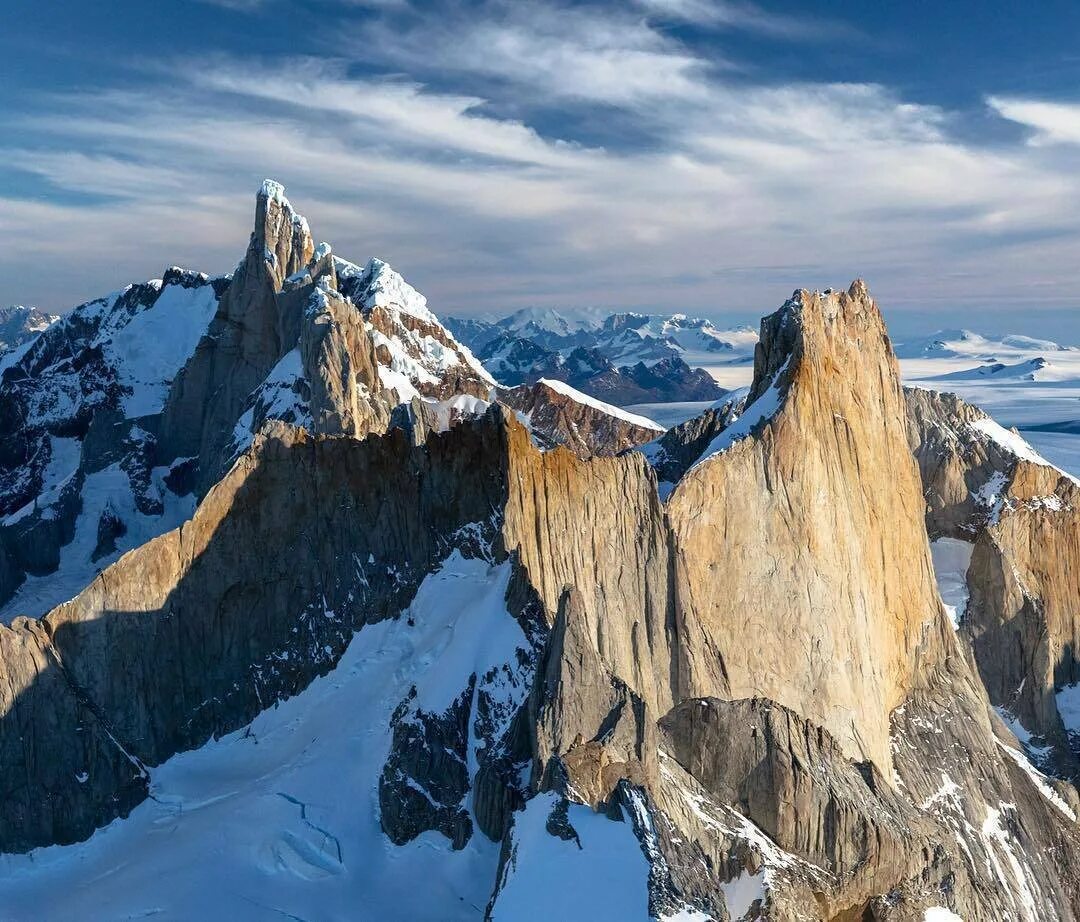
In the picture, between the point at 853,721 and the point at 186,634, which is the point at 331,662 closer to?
the point at 186,634

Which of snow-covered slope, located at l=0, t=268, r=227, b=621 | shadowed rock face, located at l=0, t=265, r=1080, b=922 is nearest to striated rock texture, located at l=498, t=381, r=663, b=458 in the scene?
snow-covered slope, located at l=0, t=268, r=227, b=621

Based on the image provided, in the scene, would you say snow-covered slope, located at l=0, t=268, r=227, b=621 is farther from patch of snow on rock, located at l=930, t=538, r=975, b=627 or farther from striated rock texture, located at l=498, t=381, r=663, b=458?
patch of snow on rock, located at l=930, t=538, r=975, b=627

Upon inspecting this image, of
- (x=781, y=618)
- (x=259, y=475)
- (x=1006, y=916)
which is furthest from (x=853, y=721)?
(x=259, y=475)

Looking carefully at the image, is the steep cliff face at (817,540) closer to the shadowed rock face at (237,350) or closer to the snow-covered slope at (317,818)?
the snow-covered slope at (317,818)

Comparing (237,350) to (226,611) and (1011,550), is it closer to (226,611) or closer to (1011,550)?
(226,611)

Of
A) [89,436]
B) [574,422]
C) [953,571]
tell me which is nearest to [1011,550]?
[953,571]

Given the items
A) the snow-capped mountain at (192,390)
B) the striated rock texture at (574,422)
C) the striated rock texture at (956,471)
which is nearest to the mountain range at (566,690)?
the striated rock texture at (956,471)
